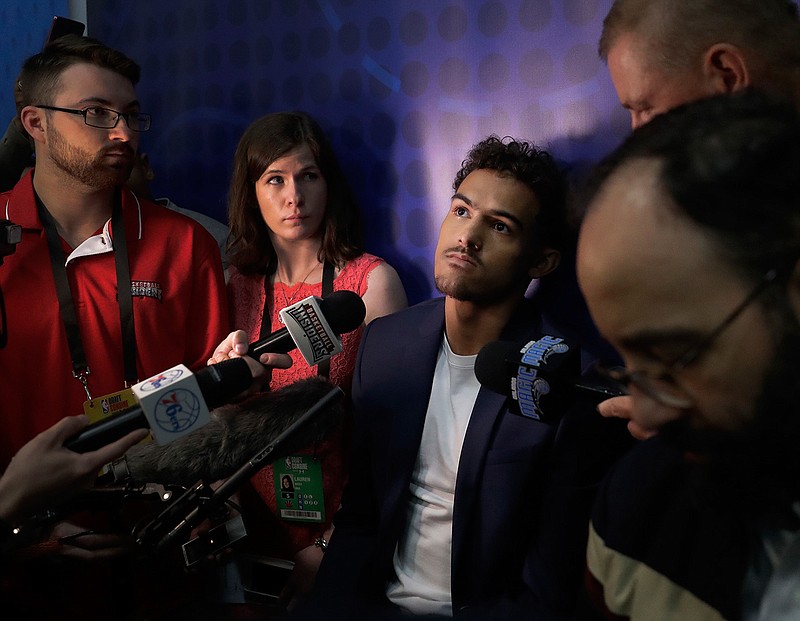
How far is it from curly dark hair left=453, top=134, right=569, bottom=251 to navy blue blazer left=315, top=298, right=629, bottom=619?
0.20 meters

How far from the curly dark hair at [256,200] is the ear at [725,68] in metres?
1.20

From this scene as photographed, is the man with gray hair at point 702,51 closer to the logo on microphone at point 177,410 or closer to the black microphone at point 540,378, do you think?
the black microphone at point 540,378

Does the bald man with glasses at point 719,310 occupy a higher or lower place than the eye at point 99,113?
lower

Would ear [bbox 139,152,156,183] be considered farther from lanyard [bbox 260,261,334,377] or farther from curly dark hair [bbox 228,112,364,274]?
lanyard [bbox 260,261,334,377]

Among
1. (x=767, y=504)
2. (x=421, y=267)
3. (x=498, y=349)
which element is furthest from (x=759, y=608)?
(x=421, y=267)

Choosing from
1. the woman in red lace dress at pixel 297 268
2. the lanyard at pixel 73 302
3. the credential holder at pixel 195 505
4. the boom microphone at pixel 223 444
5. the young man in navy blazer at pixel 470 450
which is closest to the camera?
the credential holder at pixel 195 505

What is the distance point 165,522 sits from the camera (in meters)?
1.35

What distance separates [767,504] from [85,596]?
1.84 metres

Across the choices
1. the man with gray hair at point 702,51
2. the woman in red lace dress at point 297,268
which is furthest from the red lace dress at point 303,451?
the man with gray hair at point 702,51

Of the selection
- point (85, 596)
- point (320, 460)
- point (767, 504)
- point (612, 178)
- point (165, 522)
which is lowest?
point (85, 596)

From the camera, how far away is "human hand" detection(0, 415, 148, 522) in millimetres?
1230

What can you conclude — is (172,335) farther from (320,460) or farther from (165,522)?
(165,522)

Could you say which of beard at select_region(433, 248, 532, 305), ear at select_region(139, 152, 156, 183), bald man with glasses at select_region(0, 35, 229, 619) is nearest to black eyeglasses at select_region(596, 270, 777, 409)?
beard at select_region(433, 248, 532, 305)

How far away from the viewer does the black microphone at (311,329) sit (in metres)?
1.44
